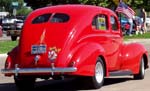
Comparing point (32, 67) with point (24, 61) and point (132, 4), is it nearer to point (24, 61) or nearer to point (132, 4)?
point (24, 61)

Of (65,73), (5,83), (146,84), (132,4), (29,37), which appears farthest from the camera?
(132,4)

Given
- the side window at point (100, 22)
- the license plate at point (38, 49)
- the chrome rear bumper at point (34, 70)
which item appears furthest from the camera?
the side window at point (100, 22)

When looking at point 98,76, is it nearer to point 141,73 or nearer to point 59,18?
point 59,18

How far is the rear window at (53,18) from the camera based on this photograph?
39.6ft

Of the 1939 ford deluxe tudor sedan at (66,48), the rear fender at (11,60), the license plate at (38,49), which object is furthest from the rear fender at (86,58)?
the rear fender at (11,60)

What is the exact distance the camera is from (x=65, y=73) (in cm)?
1113

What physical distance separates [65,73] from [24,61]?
1.05 metres

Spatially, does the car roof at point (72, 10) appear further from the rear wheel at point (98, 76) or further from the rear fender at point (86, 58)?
the rear wheel at point (98, 76)

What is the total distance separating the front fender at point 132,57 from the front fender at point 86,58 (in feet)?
5.49

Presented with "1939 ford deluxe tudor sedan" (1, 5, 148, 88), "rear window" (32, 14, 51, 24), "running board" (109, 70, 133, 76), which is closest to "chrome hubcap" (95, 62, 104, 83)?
"1939 ford deluxe tudor sedan" (1, 5, 148, 88)

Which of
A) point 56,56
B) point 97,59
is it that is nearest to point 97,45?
point 97,59

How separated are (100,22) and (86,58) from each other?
157 centimetres

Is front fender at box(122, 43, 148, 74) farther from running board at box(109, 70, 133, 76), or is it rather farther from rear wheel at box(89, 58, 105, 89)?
rear wheel at box(89, 58, 105, 89)

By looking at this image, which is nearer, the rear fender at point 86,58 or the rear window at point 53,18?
the rear fender at point 86,58
